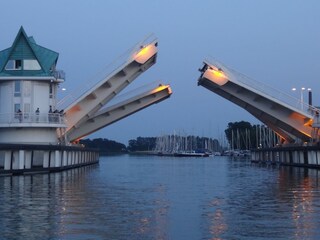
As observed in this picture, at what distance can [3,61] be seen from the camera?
4219 cm

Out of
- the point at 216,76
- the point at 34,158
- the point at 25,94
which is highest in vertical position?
the point at 216,76

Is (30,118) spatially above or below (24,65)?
below

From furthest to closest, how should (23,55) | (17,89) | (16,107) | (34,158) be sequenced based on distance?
(23,55) → (17,89) → (16,107) → (34,158)

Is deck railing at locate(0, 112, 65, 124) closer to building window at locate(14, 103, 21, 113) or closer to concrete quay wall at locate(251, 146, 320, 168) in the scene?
building window at locate(14, 103, 21, 113)

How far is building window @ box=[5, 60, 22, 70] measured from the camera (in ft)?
138

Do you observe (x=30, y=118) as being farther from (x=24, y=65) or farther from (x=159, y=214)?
(x=159, y=214)

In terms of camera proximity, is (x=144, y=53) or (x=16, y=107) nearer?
(x=144, y=53)

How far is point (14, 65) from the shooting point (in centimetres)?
4200

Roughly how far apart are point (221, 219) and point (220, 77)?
27.3 m

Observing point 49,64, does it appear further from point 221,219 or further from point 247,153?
point 247,153

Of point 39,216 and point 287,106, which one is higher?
point 287,106

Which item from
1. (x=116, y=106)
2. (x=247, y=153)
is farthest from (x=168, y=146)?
(x=116, y=106)

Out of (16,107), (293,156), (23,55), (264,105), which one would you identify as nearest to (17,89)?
(16,107)

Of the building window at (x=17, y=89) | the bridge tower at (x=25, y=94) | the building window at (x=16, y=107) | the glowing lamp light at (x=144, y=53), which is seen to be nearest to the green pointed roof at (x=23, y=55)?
the bridge tower at (x=25, y=94)
